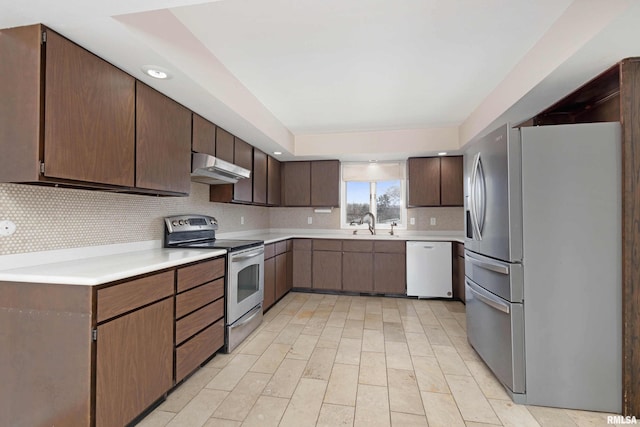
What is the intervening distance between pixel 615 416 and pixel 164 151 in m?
3.46

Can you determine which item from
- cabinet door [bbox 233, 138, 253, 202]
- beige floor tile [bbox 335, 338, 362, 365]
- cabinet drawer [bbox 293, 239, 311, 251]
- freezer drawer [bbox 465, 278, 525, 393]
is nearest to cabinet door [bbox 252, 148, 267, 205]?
cabinet door [bbox 233, 138, 253, 202]

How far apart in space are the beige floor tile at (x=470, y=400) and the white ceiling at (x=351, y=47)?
2204 mm

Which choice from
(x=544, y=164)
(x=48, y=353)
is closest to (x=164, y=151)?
(x=48, y=353)

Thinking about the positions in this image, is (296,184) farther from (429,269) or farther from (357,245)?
(429,269)

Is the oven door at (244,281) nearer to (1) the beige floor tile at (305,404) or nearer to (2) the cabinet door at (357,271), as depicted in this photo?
(1) the beige floor tile at (305,404)

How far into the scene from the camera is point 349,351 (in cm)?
259

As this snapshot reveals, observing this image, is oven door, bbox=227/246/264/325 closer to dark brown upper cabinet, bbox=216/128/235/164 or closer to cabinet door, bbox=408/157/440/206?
dark brown upper cabinet, bbox=216/128/235/164

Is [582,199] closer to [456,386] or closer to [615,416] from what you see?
[615,416]

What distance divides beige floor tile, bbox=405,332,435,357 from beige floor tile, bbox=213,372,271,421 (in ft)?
4.30

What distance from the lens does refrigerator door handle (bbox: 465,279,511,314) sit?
1.96m

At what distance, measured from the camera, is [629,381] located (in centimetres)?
174

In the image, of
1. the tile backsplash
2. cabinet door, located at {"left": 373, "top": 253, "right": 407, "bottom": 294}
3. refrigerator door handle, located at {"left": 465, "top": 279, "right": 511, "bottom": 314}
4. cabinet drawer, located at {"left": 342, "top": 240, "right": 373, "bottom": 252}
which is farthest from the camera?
cabinet drawer, located at {"left": 342, "top": 240, "right": 373, "bottom": 252}

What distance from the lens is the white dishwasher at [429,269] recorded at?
163 inches

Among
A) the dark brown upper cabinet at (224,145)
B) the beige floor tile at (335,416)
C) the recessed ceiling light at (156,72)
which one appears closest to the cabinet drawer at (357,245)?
the dark brown upper cabinet at (224,145)
